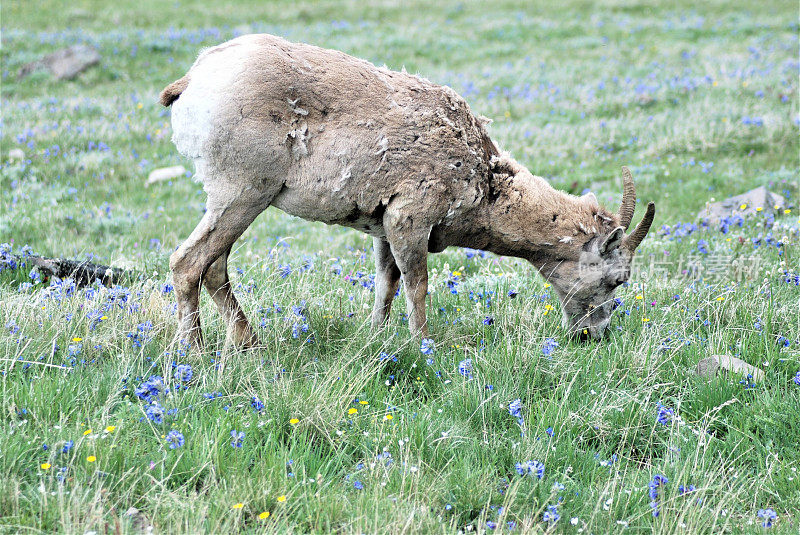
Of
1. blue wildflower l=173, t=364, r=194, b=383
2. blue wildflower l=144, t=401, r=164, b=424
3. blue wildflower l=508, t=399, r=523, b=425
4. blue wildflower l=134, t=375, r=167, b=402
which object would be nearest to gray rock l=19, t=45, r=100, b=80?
blue wildflower l=173, t=364, r=194, b=383

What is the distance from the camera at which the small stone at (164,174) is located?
11.8 meters

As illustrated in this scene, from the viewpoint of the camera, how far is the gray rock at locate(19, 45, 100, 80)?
Result: 1783cm

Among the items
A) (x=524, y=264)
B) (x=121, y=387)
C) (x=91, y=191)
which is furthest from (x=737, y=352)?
(x=91, y=191)

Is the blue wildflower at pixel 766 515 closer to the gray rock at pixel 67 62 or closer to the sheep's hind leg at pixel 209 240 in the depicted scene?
the sheep's hind leg at pixel 209 240

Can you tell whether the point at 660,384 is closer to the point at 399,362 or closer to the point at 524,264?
the point at 399,362

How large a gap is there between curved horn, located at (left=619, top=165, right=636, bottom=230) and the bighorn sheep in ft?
0.06

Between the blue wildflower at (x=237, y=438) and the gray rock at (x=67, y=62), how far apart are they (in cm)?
1613

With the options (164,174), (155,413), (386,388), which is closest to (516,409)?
(386,388)

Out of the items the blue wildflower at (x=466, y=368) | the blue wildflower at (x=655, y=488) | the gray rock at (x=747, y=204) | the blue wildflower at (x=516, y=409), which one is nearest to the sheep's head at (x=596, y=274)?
the blue wildflower at (x=466, y=368)

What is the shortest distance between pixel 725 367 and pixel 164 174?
915 centimetres

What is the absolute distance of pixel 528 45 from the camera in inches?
866

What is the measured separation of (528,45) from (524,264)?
15414mm

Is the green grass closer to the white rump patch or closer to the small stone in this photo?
the small stone

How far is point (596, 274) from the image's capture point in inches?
241
